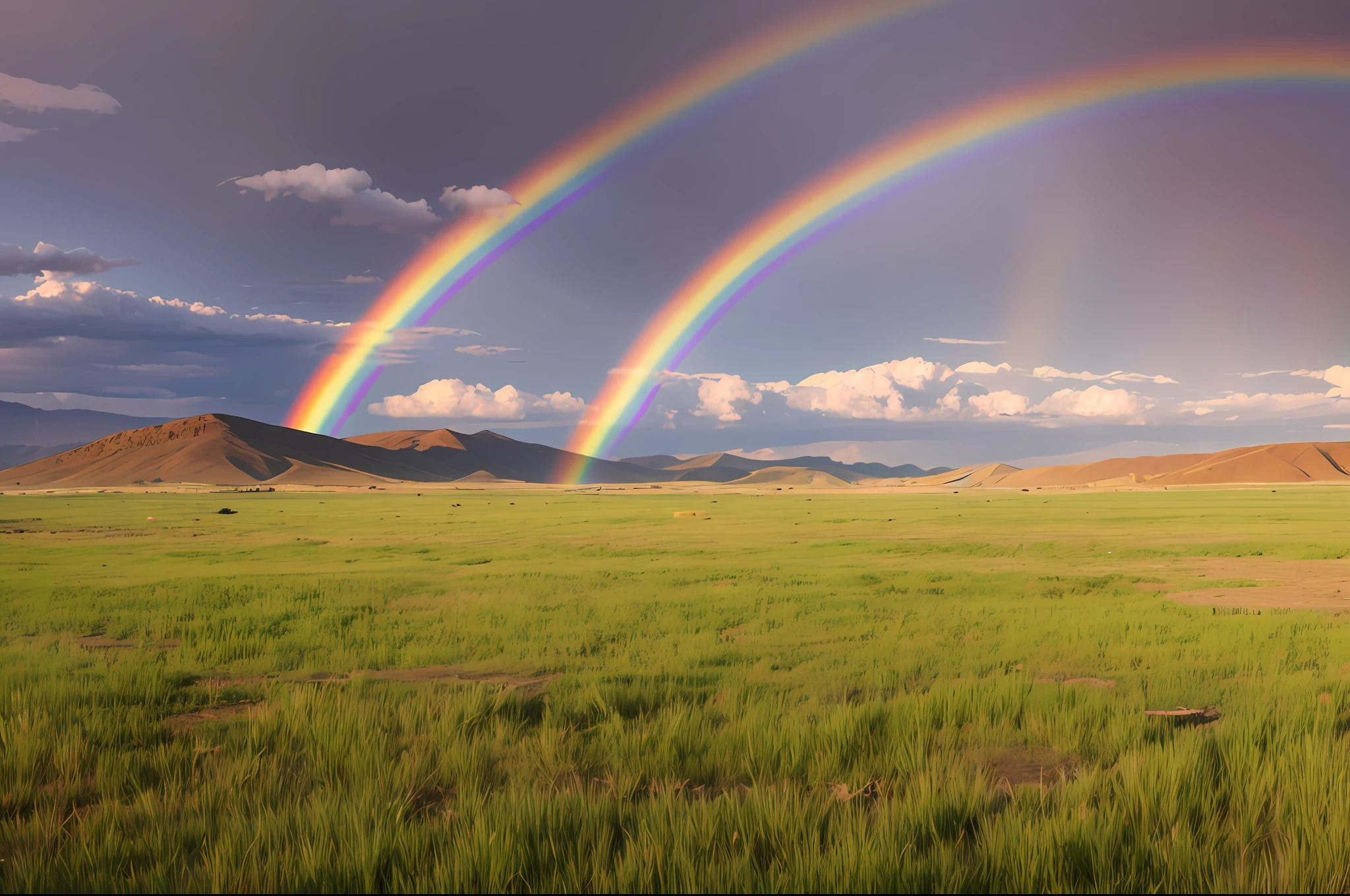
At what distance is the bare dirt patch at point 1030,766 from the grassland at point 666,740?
0.14 ft

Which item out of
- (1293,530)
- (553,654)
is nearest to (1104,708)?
(553,654)

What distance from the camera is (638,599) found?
60.8 feet

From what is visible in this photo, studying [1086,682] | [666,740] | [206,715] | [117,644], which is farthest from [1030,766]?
[117,644]

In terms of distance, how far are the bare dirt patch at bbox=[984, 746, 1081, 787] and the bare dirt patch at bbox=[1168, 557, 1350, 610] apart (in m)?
13.2

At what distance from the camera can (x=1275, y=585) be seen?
20.7 m

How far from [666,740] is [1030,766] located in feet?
10.9

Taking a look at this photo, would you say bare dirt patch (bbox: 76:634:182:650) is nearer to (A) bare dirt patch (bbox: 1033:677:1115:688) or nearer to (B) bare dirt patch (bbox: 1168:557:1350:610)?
(A) bare dirt patch (bbox: 1033:677:1115:688)

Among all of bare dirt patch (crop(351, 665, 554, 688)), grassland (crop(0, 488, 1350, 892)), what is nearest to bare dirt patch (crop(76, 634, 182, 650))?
grassland (crop(0, 488, 1350, 892))

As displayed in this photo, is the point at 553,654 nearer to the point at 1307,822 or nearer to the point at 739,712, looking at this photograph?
the point at 739,712

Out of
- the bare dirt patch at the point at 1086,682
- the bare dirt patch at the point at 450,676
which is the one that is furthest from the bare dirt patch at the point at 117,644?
the bare dirt patch at the point at 1086,682

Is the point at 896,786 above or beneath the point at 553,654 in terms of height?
above

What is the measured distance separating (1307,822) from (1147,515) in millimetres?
59459

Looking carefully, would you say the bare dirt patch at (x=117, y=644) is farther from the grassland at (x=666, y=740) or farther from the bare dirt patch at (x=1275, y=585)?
the bare dirt patch at (x=1275, y=585)

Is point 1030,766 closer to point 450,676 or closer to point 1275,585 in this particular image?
point 450,676
